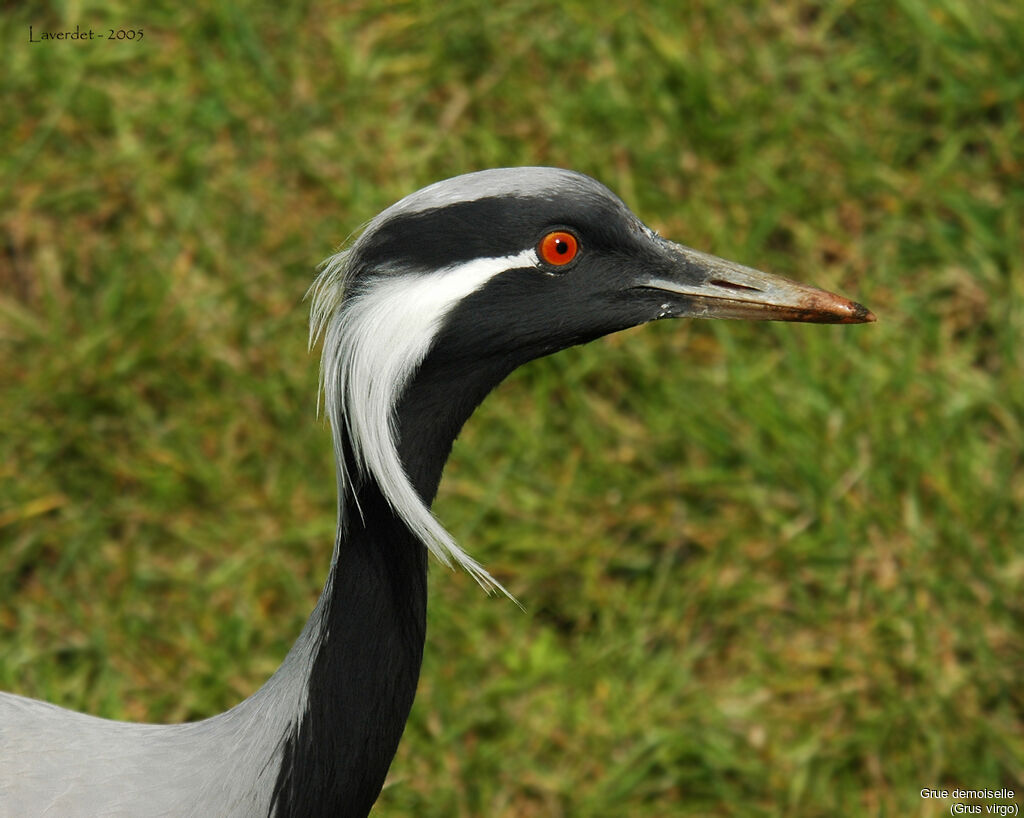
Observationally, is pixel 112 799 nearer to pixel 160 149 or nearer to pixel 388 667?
pixel 388 667

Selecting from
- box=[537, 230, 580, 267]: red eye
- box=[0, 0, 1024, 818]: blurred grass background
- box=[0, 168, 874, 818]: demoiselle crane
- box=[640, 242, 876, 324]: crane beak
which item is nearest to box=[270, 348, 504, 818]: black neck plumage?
box=[0, 168, 874, 818]: demoiselle crane

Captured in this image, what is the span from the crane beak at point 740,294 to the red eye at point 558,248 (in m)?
0.20

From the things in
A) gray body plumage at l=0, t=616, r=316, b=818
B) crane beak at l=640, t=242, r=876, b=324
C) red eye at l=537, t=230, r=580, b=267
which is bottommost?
gray body plumage at l=0, t=616, r=316, b=818

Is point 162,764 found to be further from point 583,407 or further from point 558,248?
point 583,407

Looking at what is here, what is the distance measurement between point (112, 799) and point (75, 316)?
8.14 ft

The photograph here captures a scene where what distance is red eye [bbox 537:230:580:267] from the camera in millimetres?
2709

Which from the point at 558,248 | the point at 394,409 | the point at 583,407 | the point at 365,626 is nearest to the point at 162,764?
the point at 365,626

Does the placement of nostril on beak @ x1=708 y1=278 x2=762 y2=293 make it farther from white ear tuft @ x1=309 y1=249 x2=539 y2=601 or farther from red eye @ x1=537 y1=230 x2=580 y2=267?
white ear tuft @ x1=309 y1=249 x2=539 y2=601

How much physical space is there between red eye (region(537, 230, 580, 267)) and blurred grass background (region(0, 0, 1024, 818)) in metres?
1.87

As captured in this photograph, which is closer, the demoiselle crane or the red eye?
the demoiselle crane

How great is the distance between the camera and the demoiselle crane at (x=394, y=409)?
259 cm

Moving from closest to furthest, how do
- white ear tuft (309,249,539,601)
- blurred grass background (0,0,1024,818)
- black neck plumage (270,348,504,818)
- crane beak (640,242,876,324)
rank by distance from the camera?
white ear tuft (309,249,539,601) → black neck plumage (270,348,504,818) → crane beak (640,242,876,324) → blurred grass background (0,0,1024,818)

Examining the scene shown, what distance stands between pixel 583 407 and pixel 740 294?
189 centimetres

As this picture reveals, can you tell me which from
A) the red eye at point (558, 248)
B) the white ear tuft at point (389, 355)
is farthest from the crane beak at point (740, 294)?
the white ear tuft at point (389, 355)
